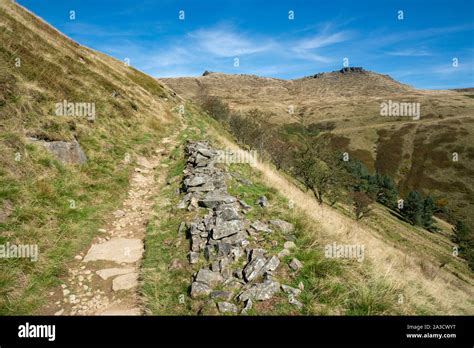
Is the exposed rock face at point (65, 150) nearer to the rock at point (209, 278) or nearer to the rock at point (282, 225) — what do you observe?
the rock at point (209, 278)

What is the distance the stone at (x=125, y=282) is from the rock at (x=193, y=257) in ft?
4.79

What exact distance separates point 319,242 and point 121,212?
24.7 feet

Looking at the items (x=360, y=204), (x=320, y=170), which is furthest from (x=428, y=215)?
(x=320, y=170)

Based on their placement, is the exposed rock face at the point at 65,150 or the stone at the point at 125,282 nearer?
the stone at the point at 125,282

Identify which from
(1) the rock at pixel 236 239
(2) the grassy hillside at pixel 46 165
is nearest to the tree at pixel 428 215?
(2) the grassy hillside at pixel 46 165

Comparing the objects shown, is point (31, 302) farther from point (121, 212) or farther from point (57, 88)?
point (57, 88)

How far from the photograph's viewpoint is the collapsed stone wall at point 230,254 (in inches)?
240

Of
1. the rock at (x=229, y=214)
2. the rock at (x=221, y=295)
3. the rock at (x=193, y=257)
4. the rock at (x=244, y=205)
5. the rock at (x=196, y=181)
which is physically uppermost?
the rock at (x=196, y=181)

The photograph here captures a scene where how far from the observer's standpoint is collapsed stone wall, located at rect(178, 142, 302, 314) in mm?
6086

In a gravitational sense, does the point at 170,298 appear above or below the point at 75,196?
below

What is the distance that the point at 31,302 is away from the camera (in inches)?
237

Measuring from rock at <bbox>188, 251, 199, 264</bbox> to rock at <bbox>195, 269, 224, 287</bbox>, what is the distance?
643mm

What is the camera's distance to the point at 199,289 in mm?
6277
